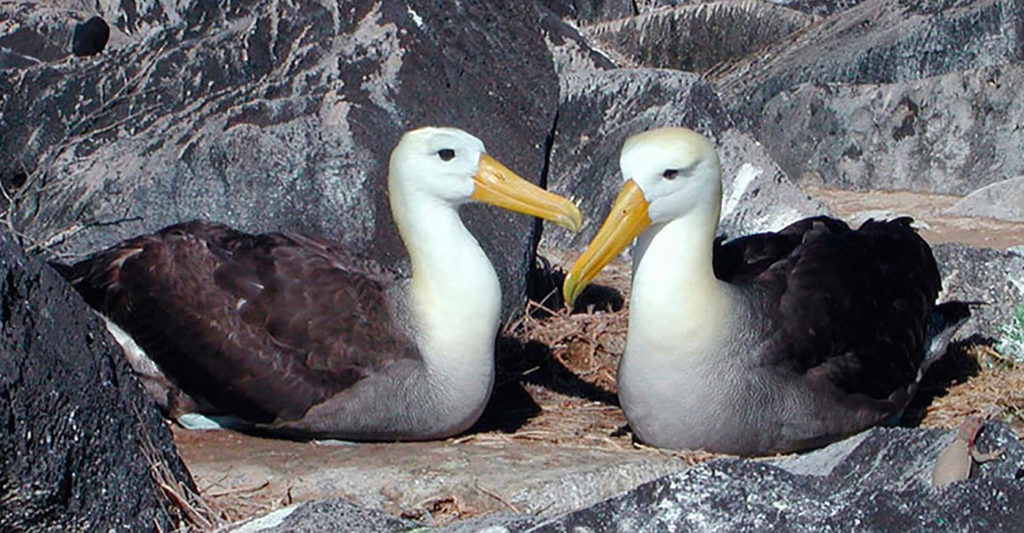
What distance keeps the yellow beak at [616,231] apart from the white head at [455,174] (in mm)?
412

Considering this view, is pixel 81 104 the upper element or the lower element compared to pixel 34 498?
upper

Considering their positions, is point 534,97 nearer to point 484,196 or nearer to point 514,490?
point 484,196

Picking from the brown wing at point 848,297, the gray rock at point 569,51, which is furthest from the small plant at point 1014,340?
the gray rock at point 569,51

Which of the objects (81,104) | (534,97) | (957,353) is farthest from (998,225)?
(81,104)

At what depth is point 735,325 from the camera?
5719 millimetres

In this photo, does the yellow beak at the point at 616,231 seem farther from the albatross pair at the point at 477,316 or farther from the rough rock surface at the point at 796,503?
the rough rock surface at the point at 796,503

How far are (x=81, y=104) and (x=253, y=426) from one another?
2330 mm

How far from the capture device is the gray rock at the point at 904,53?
12.1m

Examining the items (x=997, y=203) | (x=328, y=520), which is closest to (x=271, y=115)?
(x=328, y=520)

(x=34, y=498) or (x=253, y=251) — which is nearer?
(x=34, y=498)

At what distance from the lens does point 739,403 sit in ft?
18.7

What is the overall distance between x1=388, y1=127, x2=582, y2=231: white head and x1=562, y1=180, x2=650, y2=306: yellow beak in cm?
41

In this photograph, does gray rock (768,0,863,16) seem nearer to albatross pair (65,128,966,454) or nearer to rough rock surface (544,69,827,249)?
rough rock surface (544,69,827,249)

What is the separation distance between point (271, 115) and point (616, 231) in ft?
7.74
